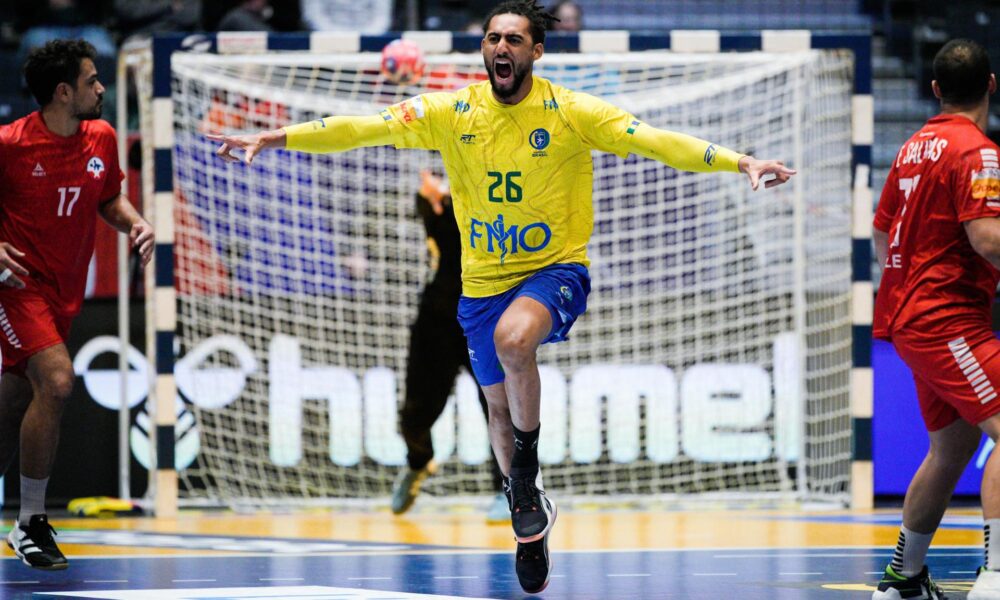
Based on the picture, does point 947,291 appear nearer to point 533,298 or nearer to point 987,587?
point 987,587

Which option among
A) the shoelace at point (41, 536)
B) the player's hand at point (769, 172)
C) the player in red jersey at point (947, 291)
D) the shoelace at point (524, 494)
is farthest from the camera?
the shoelace at point (41, 536)

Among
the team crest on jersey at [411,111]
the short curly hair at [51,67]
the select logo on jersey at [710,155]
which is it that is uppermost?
the short curly hair at [51,67]

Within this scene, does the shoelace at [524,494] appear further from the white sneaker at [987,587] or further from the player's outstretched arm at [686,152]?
the white sneaker at [987,587]

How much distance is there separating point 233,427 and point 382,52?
99.4 inches

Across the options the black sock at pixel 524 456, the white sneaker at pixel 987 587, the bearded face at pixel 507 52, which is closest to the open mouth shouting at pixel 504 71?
the bearded face at pixel 507 52

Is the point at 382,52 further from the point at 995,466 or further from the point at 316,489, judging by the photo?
the point at 995,466

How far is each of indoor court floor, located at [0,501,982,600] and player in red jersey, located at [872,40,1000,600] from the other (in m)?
0.50

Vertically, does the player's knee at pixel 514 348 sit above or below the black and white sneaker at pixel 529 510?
above

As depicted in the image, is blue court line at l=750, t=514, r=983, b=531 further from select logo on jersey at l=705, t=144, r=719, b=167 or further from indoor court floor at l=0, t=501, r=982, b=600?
select logo on jersey at l=705, t=144, r=719, b=167

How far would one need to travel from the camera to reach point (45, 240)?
21.2 feet

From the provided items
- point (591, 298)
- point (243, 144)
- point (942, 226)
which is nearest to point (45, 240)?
point (243, 144)

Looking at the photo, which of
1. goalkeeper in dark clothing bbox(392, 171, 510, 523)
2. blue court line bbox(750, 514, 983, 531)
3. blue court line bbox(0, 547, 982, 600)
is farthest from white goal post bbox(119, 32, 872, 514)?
blue court line bbox(0, 547, 982, 600)

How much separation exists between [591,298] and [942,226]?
198 inches

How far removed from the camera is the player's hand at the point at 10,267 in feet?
19.9
